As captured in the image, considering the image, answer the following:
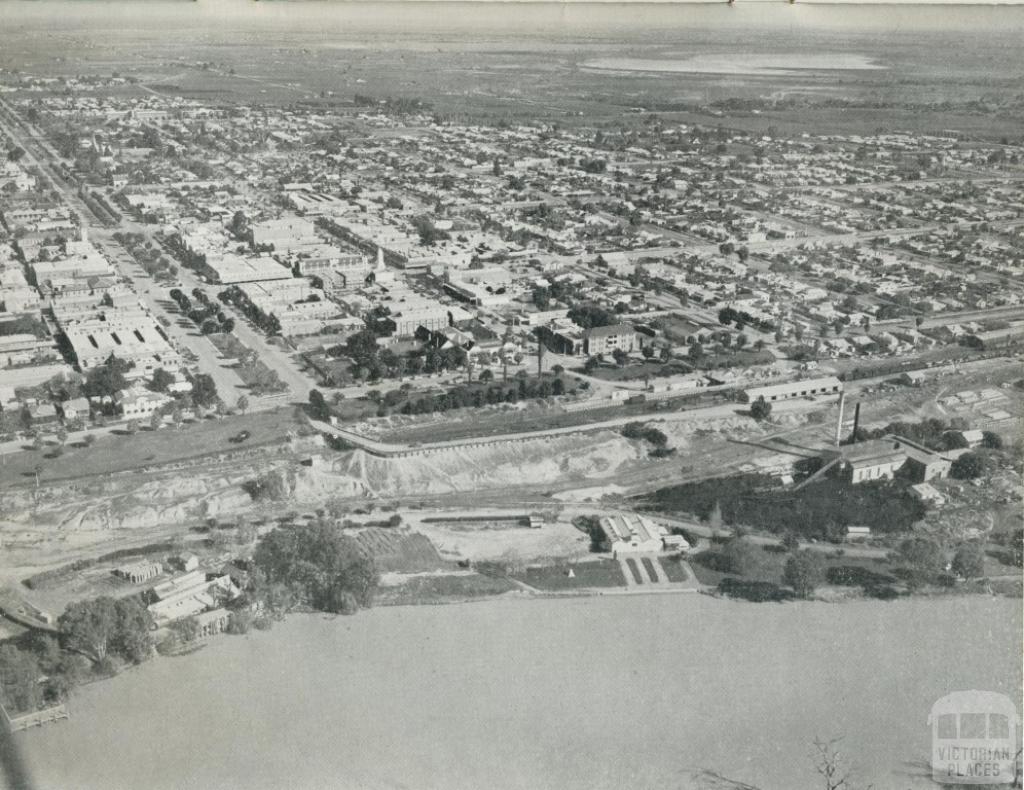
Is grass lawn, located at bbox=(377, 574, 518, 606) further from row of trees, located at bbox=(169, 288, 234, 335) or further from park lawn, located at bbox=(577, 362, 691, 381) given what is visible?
row of trees, located at bbox=(169, 288, 234, 335)

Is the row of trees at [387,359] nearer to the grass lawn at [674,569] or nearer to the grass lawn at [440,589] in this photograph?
the grass lawn at [440,589]

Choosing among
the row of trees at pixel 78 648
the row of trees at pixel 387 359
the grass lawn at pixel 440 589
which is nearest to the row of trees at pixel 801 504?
the grass lawn at pixel 440 589

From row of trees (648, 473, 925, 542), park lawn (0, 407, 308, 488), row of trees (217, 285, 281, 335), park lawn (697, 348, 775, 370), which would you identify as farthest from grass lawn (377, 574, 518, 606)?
row of trees (217, 285, 281, 335)

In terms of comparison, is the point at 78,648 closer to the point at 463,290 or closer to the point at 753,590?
the point at 753,590

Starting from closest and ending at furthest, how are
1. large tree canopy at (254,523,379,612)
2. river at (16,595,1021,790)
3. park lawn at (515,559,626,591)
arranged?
river at (16,595,1021,790), large tree canopy at (254,523,379,612), park lawn at (515,559,626,591)

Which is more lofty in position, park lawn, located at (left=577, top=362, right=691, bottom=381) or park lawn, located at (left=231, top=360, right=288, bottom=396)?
park lawn, located at (left=231, top=360, right=288, bottom=396)

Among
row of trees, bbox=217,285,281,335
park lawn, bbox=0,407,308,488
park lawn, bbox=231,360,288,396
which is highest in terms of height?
row of trees, bbox=217,285,281,335

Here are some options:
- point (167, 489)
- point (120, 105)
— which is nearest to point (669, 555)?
point (167, 489)
